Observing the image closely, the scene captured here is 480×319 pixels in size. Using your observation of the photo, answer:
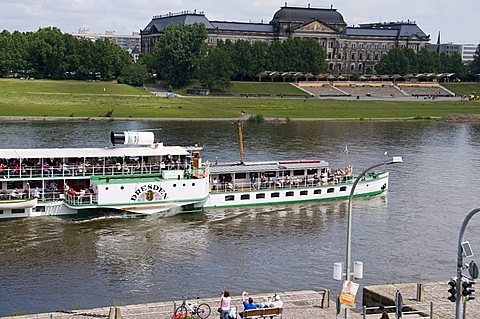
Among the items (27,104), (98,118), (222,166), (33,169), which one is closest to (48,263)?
(33,169)

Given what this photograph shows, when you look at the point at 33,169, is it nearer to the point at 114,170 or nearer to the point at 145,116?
the point at 114,170

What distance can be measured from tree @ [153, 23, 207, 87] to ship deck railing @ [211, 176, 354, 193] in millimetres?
126843

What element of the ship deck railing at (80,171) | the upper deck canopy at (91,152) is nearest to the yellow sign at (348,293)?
the ship deck railing at (80,171)

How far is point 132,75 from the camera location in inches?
7072

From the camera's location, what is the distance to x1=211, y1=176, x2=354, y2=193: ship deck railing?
6194cm

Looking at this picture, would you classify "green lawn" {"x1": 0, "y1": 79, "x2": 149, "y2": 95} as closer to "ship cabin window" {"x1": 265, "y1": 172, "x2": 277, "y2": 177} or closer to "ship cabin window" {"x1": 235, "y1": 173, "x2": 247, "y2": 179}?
"ship cabin window" {"x1": 235, "y1": 173, "x2": 247, "y2": 179}

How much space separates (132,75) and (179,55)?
16.1 meters

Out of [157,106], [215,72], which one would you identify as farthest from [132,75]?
[157,106]

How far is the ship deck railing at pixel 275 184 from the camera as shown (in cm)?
6194

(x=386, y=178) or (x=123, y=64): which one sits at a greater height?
(x=123, y=64)

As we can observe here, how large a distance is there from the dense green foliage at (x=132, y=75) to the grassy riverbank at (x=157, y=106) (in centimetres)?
751

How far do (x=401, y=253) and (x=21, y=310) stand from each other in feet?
76.7

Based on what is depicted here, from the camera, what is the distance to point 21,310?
3666 centimetres

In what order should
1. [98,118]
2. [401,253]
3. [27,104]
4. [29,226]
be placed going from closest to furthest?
[401,253] → [29,226] → [98,118] → [27,104]
